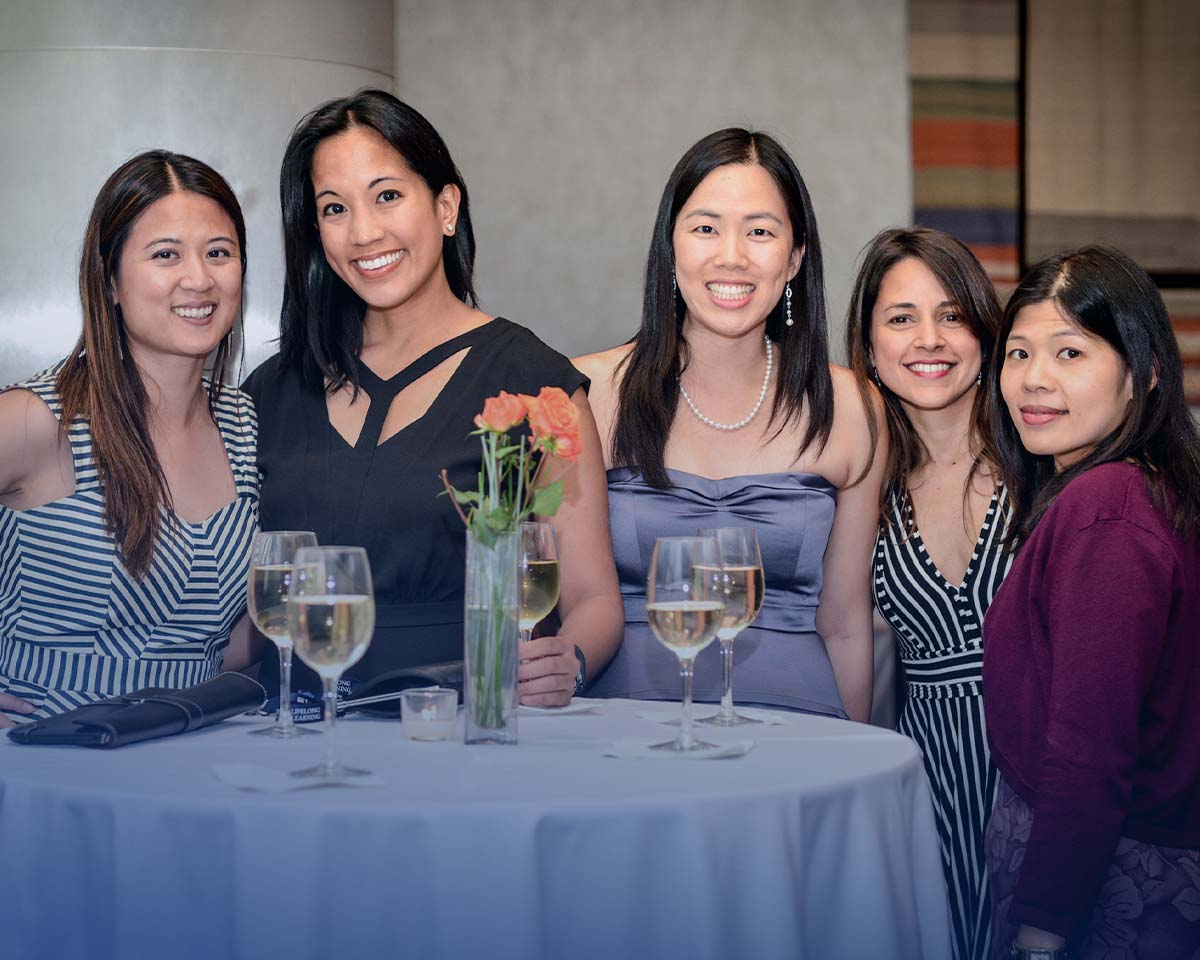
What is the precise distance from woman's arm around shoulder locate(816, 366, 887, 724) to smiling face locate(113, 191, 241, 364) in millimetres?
1206

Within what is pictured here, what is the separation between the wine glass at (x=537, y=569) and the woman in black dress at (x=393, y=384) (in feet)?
1.91

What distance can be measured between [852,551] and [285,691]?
4.41 feet

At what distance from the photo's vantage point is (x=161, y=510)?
2.45m

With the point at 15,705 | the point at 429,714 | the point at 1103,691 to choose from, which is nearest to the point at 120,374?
the point at 15,705

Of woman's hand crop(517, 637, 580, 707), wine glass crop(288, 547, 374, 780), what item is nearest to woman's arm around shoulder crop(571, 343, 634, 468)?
woman's hand crop(517, 637, 580, 707)

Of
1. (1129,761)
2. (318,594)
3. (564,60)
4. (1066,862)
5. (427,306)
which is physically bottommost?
(1066,862)

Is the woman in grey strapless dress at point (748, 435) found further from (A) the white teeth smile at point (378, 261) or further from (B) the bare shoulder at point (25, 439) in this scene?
(B) the bare shoulder at point (25, 439)

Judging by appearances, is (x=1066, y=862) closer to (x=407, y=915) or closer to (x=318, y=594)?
(x=407, y=915)

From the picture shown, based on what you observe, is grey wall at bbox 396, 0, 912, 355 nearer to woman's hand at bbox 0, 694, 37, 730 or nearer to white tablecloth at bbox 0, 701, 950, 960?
woman's hand at bbox 0, 694, 37, 730

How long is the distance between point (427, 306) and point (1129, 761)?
5.01 feet

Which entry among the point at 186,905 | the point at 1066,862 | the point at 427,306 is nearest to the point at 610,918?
the point at 186,905

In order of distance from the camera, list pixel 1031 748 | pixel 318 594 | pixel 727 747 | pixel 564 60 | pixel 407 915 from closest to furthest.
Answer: pixel 407 915 → pixel 318 594 → pixel 727 747 → pixel 1031 748 → pixel 564 60

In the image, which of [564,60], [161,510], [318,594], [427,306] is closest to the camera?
[318,594]

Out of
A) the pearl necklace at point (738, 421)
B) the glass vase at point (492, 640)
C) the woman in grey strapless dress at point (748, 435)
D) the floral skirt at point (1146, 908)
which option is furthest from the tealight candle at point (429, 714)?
the pearl necklace at point (738, 421)
